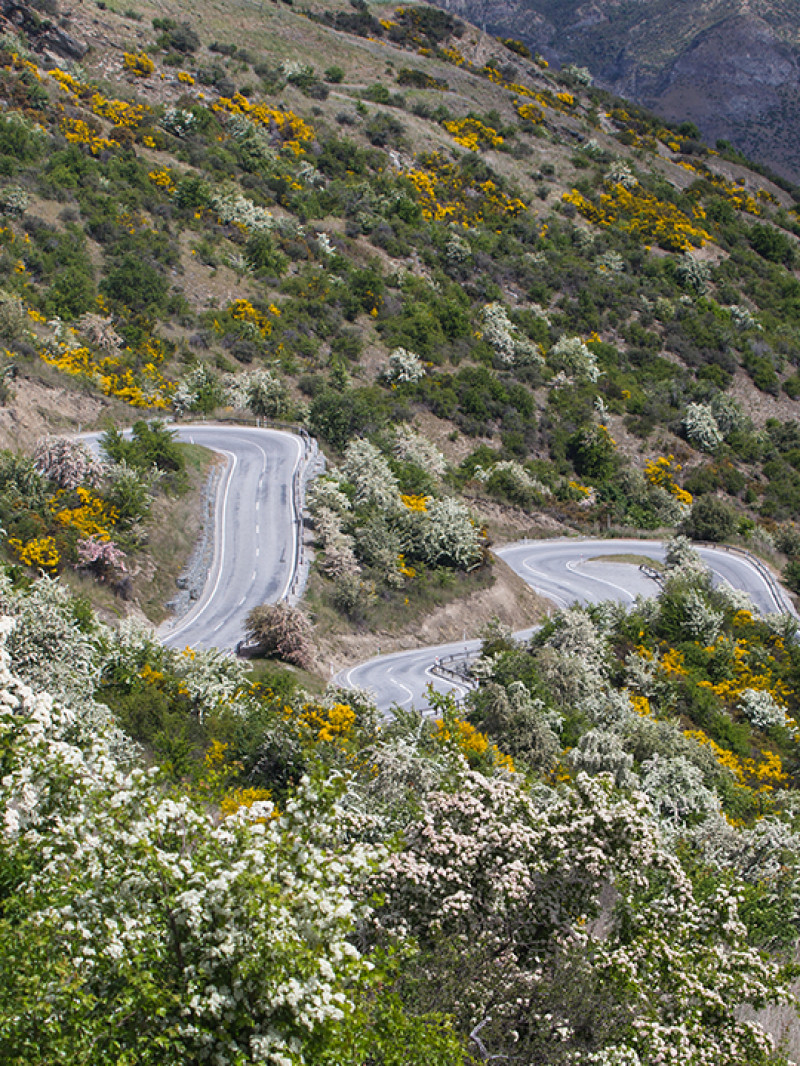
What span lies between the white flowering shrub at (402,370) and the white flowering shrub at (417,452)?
23.8ft

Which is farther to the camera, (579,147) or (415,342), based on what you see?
(579,147)

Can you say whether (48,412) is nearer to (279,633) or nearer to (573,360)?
(279,633)

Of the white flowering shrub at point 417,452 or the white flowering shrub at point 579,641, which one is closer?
the white flowering shrub at point 579,641

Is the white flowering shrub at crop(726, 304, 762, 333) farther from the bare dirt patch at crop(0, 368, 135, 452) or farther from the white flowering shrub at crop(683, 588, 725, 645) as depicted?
the bare dirt patch at crop(0, 368, 135, 452)

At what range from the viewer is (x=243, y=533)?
34188 mm

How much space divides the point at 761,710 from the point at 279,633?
1886cm

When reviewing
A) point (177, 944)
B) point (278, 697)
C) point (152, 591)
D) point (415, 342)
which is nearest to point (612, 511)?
point (415, 342)

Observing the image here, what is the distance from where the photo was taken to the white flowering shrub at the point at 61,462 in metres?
28.3

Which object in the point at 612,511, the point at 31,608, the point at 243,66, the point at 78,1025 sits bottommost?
the point at 612,511

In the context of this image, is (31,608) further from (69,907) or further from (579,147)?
(579,147)

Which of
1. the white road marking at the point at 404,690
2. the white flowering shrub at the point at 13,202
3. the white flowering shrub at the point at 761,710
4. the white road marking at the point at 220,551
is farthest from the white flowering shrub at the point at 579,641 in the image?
the white flowering shrub at the point at 13,202

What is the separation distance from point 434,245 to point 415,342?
50.3 ft

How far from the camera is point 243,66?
275ft

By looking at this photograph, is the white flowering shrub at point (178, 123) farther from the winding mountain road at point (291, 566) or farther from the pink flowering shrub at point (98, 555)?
the pink flowering shrub at point (98, 555)
